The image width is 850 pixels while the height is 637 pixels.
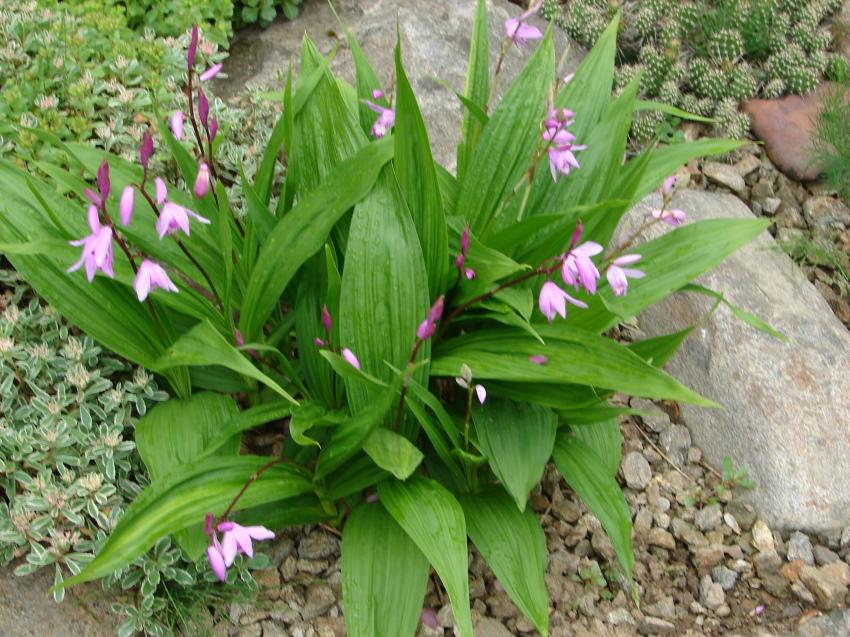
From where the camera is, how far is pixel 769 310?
3.42 m

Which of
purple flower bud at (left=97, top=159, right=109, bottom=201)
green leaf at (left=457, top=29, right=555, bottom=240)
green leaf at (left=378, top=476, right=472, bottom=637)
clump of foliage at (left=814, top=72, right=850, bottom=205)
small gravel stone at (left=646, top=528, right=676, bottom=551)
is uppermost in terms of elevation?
purple flower bud at (left=97, top=159, right=109, bottom=201)

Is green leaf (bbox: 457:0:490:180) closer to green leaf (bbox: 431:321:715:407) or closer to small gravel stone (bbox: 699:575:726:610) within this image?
green leaf (bbox: 431:321:715:407)

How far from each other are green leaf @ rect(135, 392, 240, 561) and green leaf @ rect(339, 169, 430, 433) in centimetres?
39

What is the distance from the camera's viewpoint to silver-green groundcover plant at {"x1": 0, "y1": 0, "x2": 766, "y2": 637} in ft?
7.64

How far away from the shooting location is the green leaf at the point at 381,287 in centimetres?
243

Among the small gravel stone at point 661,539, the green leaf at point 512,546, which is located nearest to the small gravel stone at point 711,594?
the small gravel stone at point 661,539

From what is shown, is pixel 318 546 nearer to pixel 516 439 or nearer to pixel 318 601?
pixel 318 601

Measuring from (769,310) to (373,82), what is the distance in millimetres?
1586

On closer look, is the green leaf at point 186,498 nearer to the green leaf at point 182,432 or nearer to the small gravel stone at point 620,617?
the green leaf at point 182,432

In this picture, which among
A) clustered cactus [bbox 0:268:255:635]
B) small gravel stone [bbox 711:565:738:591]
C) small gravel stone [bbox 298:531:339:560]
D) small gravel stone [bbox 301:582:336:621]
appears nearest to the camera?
clustered cactus [bbox 0:268:255:635]

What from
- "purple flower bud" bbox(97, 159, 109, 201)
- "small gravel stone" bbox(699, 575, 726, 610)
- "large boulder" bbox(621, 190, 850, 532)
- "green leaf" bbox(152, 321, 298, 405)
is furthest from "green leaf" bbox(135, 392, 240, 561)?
"large boulder" bbox(621, 190, 850, 532)

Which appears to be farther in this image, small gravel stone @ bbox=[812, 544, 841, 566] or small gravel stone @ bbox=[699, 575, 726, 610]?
small gravel stone @ bbox=[812, 544, 841, 566]

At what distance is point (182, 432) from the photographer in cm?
257

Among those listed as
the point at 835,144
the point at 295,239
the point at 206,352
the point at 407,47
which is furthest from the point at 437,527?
the point at 835,144
